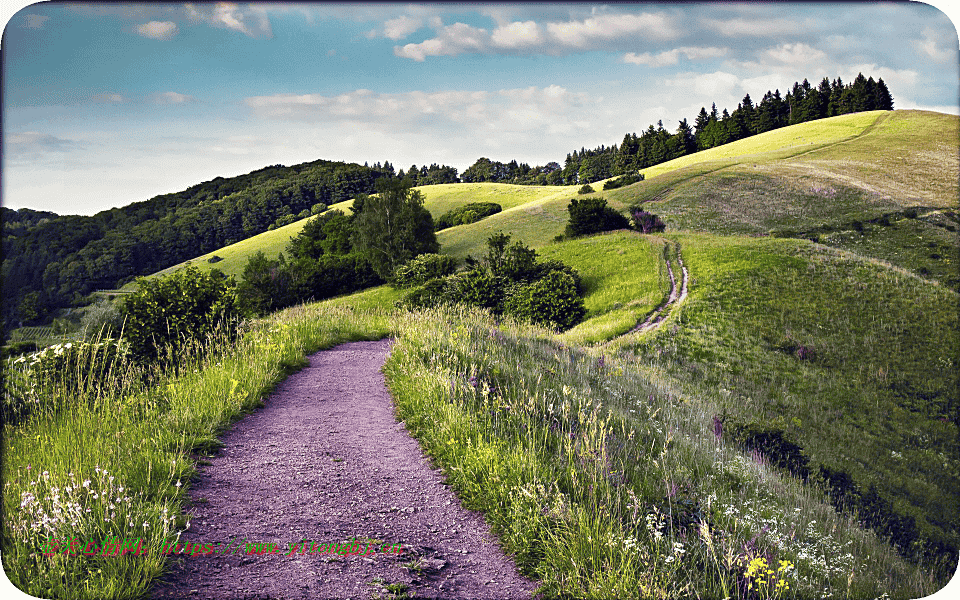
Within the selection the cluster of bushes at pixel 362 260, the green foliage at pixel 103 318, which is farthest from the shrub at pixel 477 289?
the green foliage at pixel 103 318

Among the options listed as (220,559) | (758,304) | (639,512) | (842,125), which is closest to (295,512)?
(220,559)

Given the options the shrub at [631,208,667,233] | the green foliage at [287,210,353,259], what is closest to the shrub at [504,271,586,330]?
the shrub at [631,208,667,233]

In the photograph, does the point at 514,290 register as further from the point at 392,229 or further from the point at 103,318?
the point at 103,318

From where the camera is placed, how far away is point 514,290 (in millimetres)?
23469

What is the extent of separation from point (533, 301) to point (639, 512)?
737 inches

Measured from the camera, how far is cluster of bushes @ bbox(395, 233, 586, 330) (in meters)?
22.9

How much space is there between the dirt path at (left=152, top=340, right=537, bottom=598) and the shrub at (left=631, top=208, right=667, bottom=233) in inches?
1174

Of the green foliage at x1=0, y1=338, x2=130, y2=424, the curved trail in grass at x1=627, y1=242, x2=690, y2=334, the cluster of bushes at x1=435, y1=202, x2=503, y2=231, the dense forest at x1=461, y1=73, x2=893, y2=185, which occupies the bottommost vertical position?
the curved trail in grass at x1=627, y1=242, x2=690, y2=334

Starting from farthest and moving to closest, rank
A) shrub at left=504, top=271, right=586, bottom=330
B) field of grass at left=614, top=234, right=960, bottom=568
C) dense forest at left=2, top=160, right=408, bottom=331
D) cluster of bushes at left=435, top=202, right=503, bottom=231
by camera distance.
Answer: cluster of bushes at left=435, top=202, right=503, bottom=231 < shrub at left=504, top=271, right=586, bottom=330 < field of grass at left=614, top=234, right=960, bottom=568 < dense forest at left=2, top=160, right=408, bottom=331

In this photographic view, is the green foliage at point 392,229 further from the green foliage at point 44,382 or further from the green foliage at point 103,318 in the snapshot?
the green foliage at point 44,382

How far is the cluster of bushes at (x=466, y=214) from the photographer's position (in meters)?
41.2

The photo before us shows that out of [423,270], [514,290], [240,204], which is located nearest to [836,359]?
[514,290]

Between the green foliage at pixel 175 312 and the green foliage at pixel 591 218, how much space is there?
23.7 m

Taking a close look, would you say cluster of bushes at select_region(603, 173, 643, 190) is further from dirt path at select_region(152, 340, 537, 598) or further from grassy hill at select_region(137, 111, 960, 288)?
dirt path at select_region(152, 340, 537, 598)
